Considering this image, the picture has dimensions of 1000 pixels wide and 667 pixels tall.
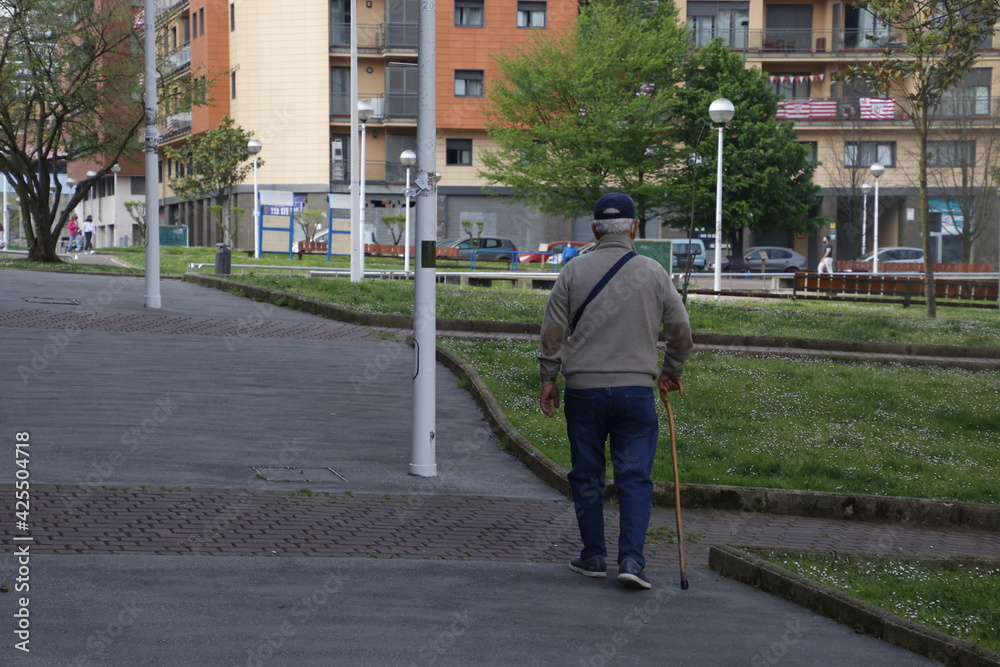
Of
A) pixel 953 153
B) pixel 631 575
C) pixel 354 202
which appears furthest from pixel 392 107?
pixel 631 575

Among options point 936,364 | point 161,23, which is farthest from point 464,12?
point 936,364

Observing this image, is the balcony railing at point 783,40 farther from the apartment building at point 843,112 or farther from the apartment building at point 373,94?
the apartment building at point 373,94

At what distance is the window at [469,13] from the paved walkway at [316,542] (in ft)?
160

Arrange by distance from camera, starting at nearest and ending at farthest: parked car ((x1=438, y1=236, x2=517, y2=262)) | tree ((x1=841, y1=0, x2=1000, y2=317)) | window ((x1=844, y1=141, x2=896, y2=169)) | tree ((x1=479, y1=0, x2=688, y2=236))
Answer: tree ((x1=841, y1=0, x2=1000, y2=317))
tree ((x1=479, y1=0, x2=688, y2=236))
parked car ((x1=438, y1=236, x2=517, y2=262))
window ((x1=844, y1=141, x2=896, y2=169))

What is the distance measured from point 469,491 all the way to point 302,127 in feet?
179

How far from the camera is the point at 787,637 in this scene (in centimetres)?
561

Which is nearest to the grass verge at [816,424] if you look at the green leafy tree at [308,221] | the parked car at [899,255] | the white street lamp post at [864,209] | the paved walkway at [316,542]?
the paved walkway at [316,542]

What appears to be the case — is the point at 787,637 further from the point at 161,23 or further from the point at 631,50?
the point at 631,50

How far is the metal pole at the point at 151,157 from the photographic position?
19.4 meters

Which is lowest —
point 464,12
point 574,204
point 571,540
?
point 571,540

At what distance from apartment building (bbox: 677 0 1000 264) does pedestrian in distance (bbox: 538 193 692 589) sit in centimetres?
5149

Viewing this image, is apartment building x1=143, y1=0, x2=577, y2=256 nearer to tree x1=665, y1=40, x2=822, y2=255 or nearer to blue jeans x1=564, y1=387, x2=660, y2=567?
tree x1=665, y1=40, x2=822, y2=255

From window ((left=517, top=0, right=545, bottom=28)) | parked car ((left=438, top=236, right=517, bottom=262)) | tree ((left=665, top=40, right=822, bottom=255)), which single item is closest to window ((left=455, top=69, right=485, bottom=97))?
window ((left=517, top=0, right=545, bottom=28))

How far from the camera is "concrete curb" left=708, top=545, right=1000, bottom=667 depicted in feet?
17.1
